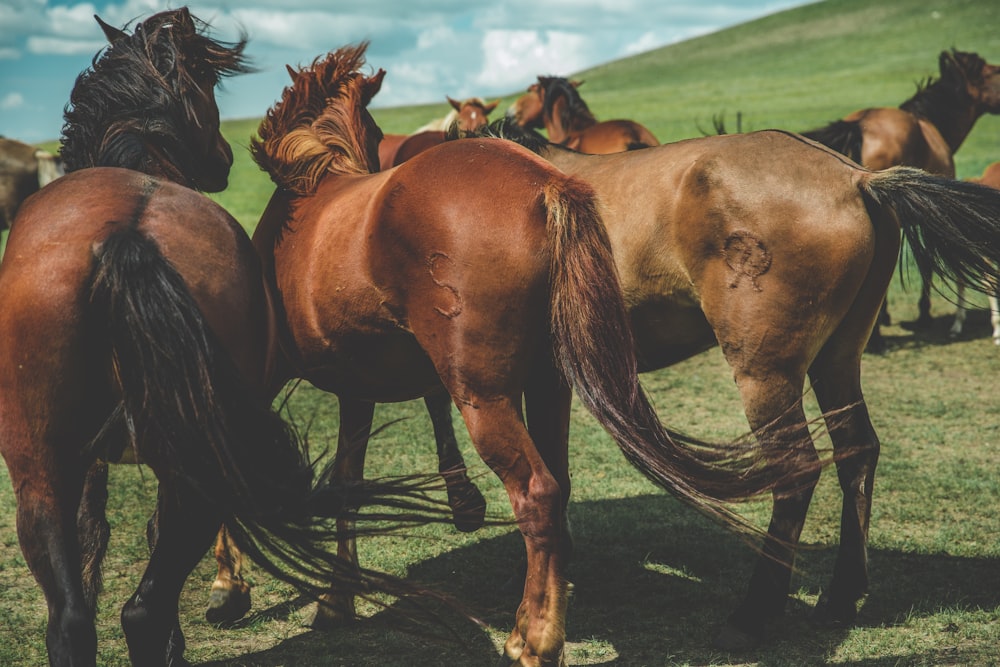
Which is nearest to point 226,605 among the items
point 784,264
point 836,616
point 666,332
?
point 666,332

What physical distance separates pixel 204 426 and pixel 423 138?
513cm

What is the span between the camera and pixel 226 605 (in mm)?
3951

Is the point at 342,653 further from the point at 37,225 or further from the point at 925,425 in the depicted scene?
the point at 925,425

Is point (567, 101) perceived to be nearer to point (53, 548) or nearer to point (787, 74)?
point (53, 548)

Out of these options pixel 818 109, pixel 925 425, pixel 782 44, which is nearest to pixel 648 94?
pixel 818 109

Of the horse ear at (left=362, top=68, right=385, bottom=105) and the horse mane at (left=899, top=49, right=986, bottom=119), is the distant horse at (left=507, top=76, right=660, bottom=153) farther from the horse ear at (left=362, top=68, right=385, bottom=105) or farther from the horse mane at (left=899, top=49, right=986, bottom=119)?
the horse ear at (left=362, top=68, right=385, bottom=105)

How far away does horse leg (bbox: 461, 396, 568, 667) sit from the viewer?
3072mm

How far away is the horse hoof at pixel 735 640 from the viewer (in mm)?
3580

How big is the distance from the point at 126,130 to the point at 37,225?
3.08ft

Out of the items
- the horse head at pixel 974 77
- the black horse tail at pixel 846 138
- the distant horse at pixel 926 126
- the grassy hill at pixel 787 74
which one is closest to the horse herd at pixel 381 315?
the distant horse at pixel 926 126

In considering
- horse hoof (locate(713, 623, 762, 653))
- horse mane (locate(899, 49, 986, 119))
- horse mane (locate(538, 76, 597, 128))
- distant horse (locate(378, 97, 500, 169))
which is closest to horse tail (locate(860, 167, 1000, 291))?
horse hoof (locate(713, 623, 762, 653))

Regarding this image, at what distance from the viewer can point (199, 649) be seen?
3.71 m

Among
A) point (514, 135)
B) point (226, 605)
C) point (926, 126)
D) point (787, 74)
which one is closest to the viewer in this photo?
point (226, 605)

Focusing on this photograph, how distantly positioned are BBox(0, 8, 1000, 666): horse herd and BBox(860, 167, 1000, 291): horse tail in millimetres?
12
